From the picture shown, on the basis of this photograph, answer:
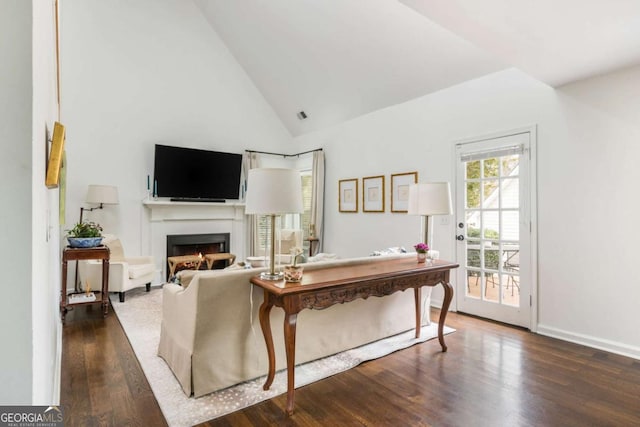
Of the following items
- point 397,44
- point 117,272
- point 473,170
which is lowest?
point 117,272

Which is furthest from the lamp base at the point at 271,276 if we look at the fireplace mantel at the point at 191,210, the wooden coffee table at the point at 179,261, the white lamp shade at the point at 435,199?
the fireplace mantel at the point at 191,210

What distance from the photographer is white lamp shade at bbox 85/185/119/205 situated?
460 cm

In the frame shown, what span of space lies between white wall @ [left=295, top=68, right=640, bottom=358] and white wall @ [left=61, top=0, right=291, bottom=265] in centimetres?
392

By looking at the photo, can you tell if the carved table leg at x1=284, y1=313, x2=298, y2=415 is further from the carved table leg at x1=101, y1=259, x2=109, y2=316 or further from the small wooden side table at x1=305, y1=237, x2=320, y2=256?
the small wooden side table at x1=305, y1=237, x2=320, y2=256

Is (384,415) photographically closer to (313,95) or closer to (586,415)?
(586,415)

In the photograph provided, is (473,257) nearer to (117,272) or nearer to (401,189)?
(401,189)

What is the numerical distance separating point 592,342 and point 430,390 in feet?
6.33

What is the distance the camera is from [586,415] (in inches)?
80.7

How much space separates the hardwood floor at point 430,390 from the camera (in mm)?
1988

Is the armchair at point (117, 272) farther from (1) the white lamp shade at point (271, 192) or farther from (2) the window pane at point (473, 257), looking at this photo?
(2) the window pane at point (473, 257)

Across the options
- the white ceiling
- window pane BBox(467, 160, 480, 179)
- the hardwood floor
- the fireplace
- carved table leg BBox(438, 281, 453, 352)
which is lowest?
the hardwood floor

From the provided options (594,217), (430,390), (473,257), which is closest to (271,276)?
(430,390)

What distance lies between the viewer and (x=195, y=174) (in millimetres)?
5801

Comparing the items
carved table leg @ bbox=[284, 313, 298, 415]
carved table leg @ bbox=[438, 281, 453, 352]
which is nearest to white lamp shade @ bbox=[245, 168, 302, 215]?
carved table leg @ bbox=[284, 313, 298, 415]
